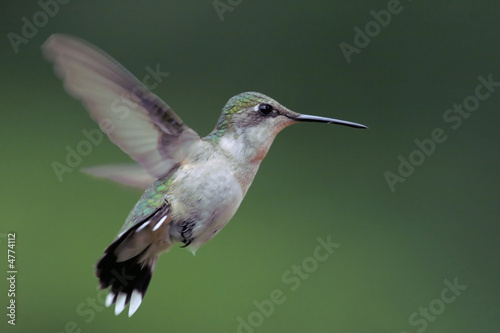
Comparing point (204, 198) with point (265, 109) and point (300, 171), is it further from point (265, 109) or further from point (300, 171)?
point (300, 171)

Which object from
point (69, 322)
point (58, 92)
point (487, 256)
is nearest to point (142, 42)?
point (58, 92)

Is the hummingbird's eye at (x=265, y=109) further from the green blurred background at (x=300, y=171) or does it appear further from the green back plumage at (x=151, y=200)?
the green blurred background at (x=300, y=171)

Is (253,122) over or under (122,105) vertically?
under

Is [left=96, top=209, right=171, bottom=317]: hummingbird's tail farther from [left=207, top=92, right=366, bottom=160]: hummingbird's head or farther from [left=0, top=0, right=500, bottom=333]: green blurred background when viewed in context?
[left=0, top=0, right=500, bottom=333]: green blurred background

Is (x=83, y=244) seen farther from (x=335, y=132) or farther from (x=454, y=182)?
(x=454, y=182)

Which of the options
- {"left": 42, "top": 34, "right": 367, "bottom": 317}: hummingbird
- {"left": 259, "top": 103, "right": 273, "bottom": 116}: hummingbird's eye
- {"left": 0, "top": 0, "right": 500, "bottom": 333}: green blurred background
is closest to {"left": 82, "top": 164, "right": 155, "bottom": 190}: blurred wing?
{"left": 42, "top": 34, "right": 367, "bottom": 317}: hummingbird

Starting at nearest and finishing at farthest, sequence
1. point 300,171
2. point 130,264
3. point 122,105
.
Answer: point 122,105 → point 130,264 → point 300,171

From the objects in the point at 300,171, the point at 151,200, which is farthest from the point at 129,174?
the point at 300,171

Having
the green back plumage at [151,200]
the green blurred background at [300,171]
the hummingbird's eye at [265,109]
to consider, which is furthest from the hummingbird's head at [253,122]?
the green blurred background at [300,171]
